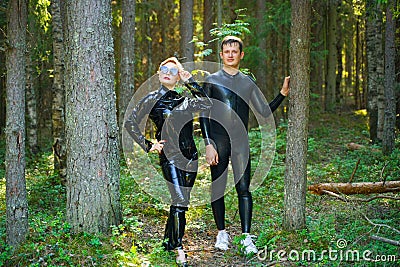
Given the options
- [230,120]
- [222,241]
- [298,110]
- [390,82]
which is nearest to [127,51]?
[390,82]

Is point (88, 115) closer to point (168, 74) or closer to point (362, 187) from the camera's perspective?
point (168, 74)

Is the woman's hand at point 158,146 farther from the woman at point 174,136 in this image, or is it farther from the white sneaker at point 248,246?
the white sneaker at point 248,246

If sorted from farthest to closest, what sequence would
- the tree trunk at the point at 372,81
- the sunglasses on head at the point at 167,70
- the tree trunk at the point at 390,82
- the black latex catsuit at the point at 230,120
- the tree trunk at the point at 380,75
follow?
the tree trunk at the point at 372,81 < the tree trunk at the point at 380,75 < the tree trunk at the point at 390,82 < the black latex catsuit at the point at 230,120 < the sunglasses on head at the point at 167,70

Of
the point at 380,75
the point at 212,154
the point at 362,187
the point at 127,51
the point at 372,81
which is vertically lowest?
the point at 362,187

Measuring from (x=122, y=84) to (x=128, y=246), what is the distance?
30.3 ft

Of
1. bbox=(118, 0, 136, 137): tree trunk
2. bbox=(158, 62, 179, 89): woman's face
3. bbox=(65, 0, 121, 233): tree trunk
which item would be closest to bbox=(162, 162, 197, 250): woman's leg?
bbox=(65, 0, 121, 233): tree trunk

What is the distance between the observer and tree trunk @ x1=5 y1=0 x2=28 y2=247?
5996 mm

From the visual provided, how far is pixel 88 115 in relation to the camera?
580 cm

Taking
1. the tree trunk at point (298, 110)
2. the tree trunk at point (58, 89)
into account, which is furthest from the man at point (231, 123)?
the tree trunk at point (58, 89)

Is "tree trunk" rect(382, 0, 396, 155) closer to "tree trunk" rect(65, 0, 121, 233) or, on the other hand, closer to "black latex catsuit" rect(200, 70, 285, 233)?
"black latex catsuit" rect(200, 70, 285, 233)

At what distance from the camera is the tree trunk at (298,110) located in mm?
5863

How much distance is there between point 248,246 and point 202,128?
1.75 metres

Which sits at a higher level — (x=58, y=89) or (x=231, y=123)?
(x=58, y=89)

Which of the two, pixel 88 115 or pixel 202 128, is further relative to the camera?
pixel 202 128
